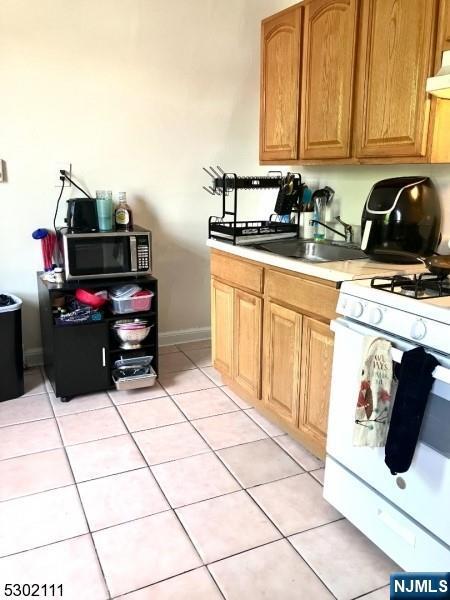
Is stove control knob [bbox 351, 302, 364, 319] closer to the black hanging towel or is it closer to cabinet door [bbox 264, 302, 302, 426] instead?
the black hanging towel

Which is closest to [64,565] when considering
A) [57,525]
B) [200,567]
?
[57,525]

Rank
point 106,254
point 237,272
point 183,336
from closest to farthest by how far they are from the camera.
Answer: point 237,272 < point 106,254 < point 183,336

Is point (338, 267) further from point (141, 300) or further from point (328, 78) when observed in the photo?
point (141, 300)

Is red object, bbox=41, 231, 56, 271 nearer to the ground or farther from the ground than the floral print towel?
farther from the ground

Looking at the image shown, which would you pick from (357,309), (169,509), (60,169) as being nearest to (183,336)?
(60,169)

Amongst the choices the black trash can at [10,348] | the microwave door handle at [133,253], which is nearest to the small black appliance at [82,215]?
the microwave door handle at [133,253]

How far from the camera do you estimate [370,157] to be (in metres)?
2.17

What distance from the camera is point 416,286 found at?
1.61 meters

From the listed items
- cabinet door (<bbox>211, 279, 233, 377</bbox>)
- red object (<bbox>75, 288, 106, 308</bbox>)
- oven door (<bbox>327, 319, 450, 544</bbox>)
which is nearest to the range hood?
oven door (<bbox>327, 319, 450, 544</bbox>)

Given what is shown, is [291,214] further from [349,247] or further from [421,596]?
[421,596]

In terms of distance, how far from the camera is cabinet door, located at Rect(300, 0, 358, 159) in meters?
2.22

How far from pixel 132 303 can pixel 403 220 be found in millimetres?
1552

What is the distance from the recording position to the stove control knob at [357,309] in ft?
5.43

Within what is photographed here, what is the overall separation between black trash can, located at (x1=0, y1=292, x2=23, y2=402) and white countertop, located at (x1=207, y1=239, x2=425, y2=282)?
1.38 metres
